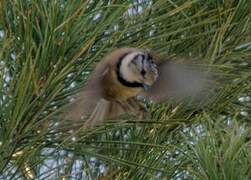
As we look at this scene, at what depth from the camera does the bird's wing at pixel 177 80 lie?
109 cm

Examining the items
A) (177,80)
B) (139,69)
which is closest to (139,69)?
(139,69)

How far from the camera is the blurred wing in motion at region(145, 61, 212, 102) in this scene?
42.9 inches

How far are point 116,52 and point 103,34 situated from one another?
3.0 inches

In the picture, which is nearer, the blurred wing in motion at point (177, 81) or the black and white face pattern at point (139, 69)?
the black and white face pattern at point (139, 69)

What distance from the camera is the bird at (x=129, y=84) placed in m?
1.00

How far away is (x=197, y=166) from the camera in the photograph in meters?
1.05

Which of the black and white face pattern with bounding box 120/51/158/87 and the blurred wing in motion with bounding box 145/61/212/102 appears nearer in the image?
the black and white face pattern with bounding box 120/51/158/87

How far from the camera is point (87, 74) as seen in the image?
1.14 metres

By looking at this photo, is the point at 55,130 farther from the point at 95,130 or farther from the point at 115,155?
the point at 115,155

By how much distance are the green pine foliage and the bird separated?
0.7 inches

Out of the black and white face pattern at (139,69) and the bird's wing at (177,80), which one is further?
the bird's wing at (177,80)

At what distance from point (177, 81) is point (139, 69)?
0.38 ft

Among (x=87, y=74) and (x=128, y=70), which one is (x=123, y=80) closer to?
(x=128, y=70)

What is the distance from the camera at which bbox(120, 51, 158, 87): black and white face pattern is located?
3.23 ft
